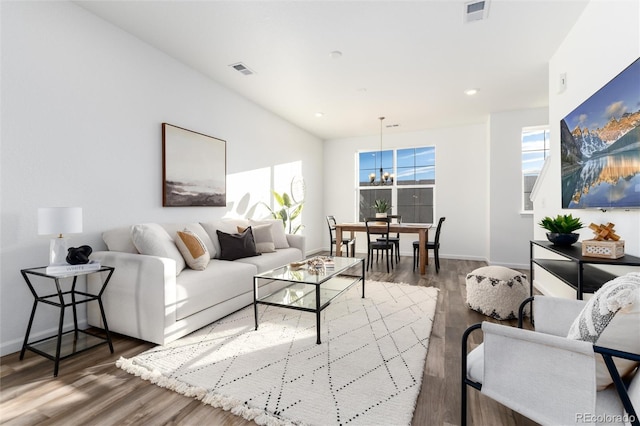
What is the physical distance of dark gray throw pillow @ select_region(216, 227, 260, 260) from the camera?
3.50 metres

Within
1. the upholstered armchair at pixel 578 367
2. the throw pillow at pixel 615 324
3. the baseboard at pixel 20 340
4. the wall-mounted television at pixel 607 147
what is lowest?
the baseboard at pixel 20 340

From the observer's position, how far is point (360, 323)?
276 cm

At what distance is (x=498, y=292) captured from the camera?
290 cm

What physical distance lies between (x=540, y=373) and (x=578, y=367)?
12 centimetres

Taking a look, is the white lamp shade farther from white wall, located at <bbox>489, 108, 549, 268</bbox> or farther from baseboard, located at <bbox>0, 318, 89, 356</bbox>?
white wall, located at <bbox>489, 108, 549, 268</bbox>

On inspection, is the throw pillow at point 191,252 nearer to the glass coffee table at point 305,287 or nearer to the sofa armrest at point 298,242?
the glass coffee table at point 305,287

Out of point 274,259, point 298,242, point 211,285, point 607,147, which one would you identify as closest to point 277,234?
point 298,242

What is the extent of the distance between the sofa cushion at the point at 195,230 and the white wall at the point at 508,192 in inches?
193

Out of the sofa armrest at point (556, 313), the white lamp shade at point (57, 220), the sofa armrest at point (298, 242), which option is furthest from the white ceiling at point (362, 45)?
the sofa armrest at point (556, 313)

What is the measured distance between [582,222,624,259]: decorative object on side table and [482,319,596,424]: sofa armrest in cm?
140

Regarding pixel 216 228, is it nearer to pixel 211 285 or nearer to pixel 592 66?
pixel 211 285

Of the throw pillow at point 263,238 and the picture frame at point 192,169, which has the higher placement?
the picture frame at point 192,169

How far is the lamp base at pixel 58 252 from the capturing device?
7.17 feet

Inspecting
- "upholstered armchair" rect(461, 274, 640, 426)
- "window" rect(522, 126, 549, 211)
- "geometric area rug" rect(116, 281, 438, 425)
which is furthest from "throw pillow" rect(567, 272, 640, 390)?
"window" rect(522, 126, 549, 211)
